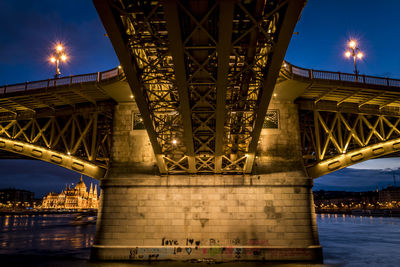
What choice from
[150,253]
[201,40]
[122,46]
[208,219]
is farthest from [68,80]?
[208,219]

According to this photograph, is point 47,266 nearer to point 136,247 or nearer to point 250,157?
point 136,247

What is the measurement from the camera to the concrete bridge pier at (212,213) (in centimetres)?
1758

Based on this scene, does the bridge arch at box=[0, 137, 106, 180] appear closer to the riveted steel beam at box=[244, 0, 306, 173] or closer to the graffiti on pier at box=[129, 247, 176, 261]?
the graffiti on pier at box=[129, 247, 176, 261]

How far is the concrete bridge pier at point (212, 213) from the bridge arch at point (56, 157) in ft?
13.1

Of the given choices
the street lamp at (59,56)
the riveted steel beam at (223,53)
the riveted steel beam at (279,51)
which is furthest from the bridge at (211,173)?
the street lamp at (59,56)

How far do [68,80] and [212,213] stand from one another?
1303 centimetres

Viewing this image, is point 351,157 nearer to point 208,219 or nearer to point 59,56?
point 208,219

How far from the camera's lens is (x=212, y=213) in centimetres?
1838

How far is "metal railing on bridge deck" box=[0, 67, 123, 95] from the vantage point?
1921 centimetres

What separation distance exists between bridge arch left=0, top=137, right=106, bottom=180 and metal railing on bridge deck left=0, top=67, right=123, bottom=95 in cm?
465

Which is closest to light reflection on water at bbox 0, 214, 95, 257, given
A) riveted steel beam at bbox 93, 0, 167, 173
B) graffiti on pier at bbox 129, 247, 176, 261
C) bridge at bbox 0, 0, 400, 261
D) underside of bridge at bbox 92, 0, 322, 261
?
graffiti on pier at bbox 129, 247, 176, 261

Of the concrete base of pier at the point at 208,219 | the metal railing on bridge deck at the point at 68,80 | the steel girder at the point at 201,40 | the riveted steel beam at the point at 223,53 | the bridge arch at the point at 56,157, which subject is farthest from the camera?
the bridge arch at the point at 56,157

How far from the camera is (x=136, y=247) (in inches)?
700

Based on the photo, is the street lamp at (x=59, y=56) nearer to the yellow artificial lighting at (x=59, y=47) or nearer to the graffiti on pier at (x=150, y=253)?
the yellow artificial lighting at (x=59, y=47)
